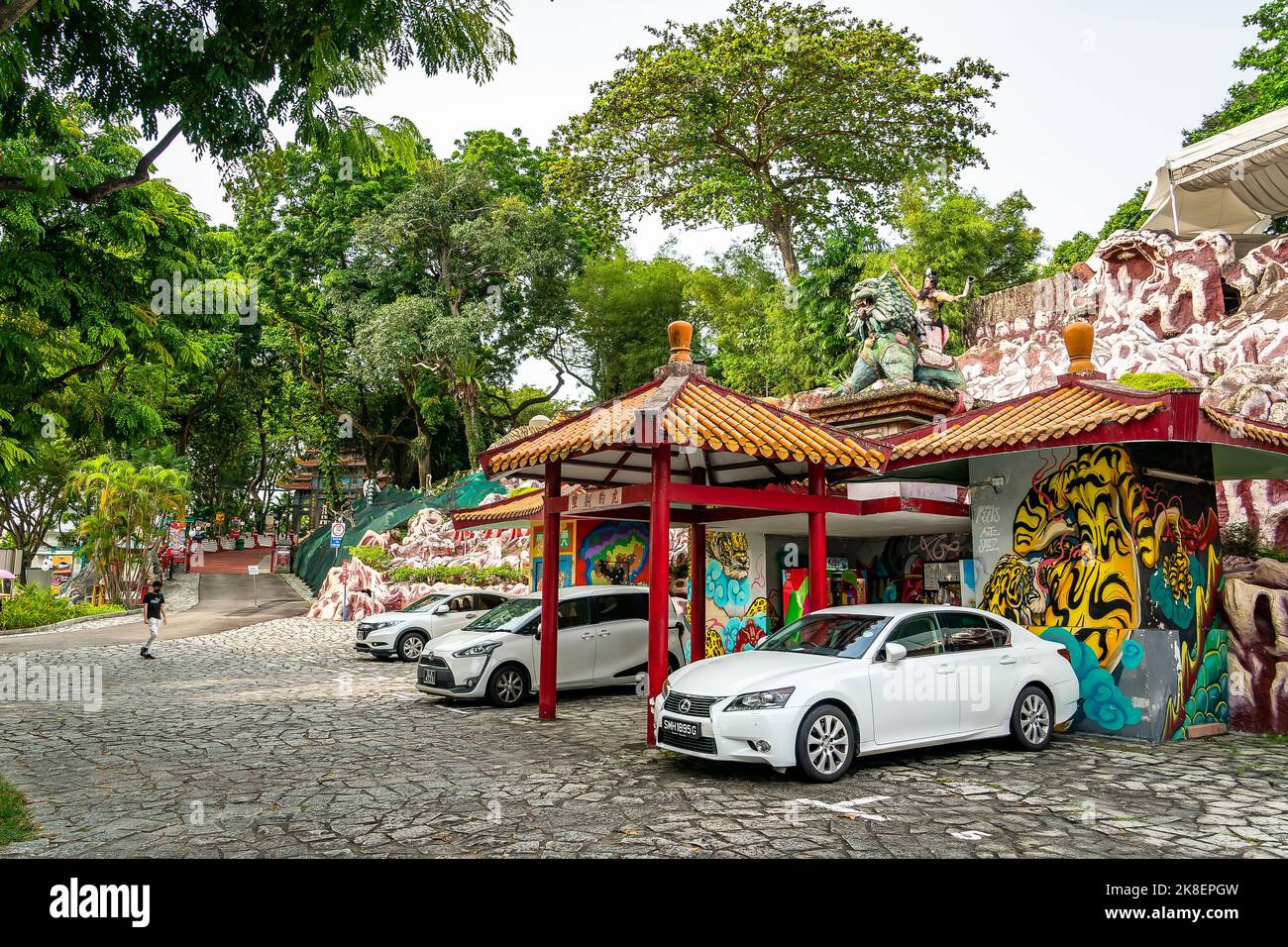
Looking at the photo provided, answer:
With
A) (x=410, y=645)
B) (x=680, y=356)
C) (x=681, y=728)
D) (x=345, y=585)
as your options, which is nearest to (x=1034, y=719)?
(x=681, y=728)

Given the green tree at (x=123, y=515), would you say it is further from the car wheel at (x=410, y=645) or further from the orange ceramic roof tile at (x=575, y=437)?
the orange ceramic roof tile at (x=575, y=437)

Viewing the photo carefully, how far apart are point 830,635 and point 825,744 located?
4.30ft

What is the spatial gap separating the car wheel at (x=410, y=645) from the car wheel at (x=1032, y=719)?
12.9 metres

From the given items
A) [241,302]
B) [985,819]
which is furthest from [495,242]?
[985,819]

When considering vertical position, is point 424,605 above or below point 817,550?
below

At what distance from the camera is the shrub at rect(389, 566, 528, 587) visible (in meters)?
27.8

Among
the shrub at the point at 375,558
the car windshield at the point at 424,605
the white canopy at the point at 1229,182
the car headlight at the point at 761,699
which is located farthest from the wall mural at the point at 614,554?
the white canopy at the point at 1229,182

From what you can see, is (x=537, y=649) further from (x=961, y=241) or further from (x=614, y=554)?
(x=961, y=241)

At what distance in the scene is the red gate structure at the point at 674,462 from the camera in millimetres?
9414

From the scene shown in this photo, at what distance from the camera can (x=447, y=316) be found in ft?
122

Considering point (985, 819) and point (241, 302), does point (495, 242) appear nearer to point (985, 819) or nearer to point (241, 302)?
point (241, 302)

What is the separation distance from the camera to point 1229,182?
2841cm

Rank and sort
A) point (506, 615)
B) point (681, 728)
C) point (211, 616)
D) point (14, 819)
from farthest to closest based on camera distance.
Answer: point (211, 616)
point (506, 615)
point (681, 728)
point (14, 819)
